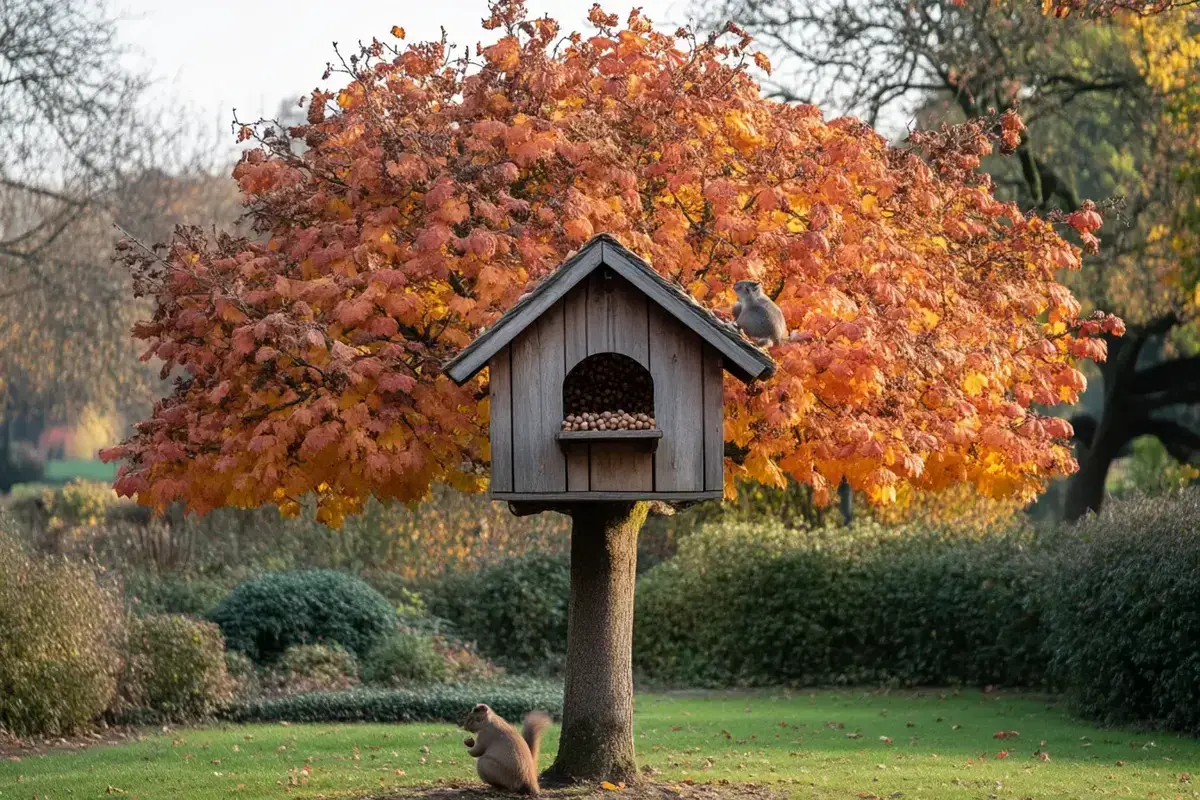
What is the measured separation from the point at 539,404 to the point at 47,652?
7.40m

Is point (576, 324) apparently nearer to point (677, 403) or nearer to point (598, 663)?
point (677, 403)

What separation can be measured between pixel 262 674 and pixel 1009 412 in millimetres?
9430

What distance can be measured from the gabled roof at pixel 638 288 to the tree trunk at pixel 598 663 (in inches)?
73.2

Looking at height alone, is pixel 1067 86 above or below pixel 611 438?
above

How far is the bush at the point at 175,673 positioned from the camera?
46.9ft

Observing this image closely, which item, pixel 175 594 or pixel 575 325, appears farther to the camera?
pixel 175 594

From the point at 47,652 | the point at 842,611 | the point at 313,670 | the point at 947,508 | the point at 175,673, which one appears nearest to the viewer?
the point at 47,652

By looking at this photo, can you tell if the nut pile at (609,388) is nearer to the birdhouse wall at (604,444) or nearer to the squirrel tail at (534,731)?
the birdhouse wall at (604,444)

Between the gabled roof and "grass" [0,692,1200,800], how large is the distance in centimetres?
326

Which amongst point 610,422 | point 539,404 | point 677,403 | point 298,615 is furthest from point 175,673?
point 677,403

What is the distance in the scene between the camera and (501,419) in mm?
7875

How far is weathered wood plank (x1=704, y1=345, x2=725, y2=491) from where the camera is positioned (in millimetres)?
7844

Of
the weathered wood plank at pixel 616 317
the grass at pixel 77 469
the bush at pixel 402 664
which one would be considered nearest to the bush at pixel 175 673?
the bush at pixel 402 664

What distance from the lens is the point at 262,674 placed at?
631 inches
